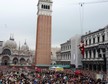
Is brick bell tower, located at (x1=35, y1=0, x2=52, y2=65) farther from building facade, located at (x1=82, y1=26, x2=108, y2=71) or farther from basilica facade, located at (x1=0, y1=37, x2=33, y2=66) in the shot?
building facade, located at (x1=82, y1=26, x2=108, y2=71)

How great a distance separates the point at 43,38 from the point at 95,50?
91.6ft

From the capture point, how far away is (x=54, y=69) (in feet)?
131

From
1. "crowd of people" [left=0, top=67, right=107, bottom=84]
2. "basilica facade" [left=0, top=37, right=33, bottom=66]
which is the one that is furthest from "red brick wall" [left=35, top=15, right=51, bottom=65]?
"crowd of people" [left=0, top=67, right=107, bottom=84]

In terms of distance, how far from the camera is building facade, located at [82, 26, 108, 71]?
40312 millimetres

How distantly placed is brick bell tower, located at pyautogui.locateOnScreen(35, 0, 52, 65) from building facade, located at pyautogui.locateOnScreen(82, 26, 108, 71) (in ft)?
66.2

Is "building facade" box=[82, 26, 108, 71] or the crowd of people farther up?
"building facade" box=[82, 26, 108, 71]

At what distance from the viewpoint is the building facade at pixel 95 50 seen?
40.3 metres

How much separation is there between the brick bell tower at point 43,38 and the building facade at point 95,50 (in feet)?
66.2

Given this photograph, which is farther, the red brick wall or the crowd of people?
the red brick wall

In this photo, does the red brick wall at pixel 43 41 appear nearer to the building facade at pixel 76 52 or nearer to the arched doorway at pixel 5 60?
the building facade at pixel 76 52

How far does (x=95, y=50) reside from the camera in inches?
1761

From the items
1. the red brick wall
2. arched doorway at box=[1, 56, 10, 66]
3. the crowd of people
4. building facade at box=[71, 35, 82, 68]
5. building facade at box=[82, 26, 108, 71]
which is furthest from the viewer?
arched doorway at box=[1, 56, 10, 66]

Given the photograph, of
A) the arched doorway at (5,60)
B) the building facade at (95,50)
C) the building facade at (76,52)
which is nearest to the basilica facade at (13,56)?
the arched doorway at (5,60)

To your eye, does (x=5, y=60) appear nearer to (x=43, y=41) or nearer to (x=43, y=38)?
(x=43, y=41)
